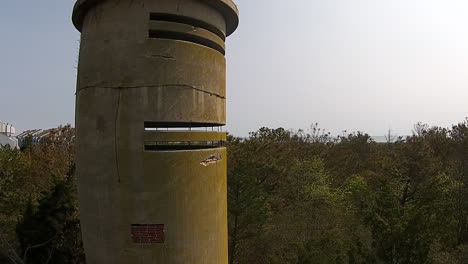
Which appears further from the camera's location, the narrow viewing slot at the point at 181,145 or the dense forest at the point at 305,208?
the dense forest at the point at 305,208

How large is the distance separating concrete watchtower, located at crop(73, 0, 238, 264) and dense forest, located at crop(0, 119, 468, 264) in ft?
15.7

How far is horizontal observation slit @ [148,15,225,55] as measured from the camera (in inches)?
216

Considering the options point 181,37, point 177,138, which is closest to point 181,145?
point 177,138

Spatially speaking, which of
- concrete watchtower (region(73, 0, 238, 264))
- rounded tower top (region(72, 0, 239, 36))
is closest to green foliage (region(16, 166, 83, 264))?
concrete watchtower (region(73, 0, 238, 264))

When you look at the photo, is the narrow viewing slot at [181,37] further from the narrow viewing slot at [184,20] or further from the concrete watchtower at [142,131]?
the narrow viewing slot at [184,20]

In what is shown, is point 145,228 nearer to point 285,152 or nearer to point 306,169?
point 306,169

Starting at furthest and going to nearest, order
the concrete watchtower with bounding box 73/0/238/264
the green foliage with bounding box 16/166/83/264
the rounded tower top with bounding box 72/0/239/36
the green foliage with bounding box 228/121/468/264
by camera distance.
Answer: the green foliage with bounding box 16/166/83/264
the green foliage with bounding box 228/121/468/264
the rounded tower top with bounding box 72/0/239/36
the concrete watchtower with bounding box 73/0/238/264

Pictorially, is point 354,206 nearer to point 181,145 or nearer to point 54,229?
point 181,145

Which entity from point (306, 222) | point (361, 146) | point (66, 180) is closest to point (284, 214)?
point (306, 222)

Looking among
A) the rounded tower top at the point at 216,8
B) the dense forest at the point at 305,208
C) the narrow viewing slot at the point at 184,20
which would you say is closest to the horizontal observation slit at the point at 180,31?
the narrow viewing slot at the point at 184,20

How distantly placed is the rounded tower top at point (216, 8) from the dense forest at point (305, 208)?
A: 619 centimetres

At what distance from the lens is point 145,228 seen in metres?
5.41

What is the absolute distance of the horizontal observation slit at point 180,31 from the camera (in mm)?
5480

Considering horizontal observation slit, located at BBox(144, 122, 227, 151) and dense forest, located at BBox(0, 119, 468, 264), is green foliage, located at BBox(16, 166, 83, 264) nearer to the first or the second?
dense forest, located at BBox(0, 119, 468, 264)
